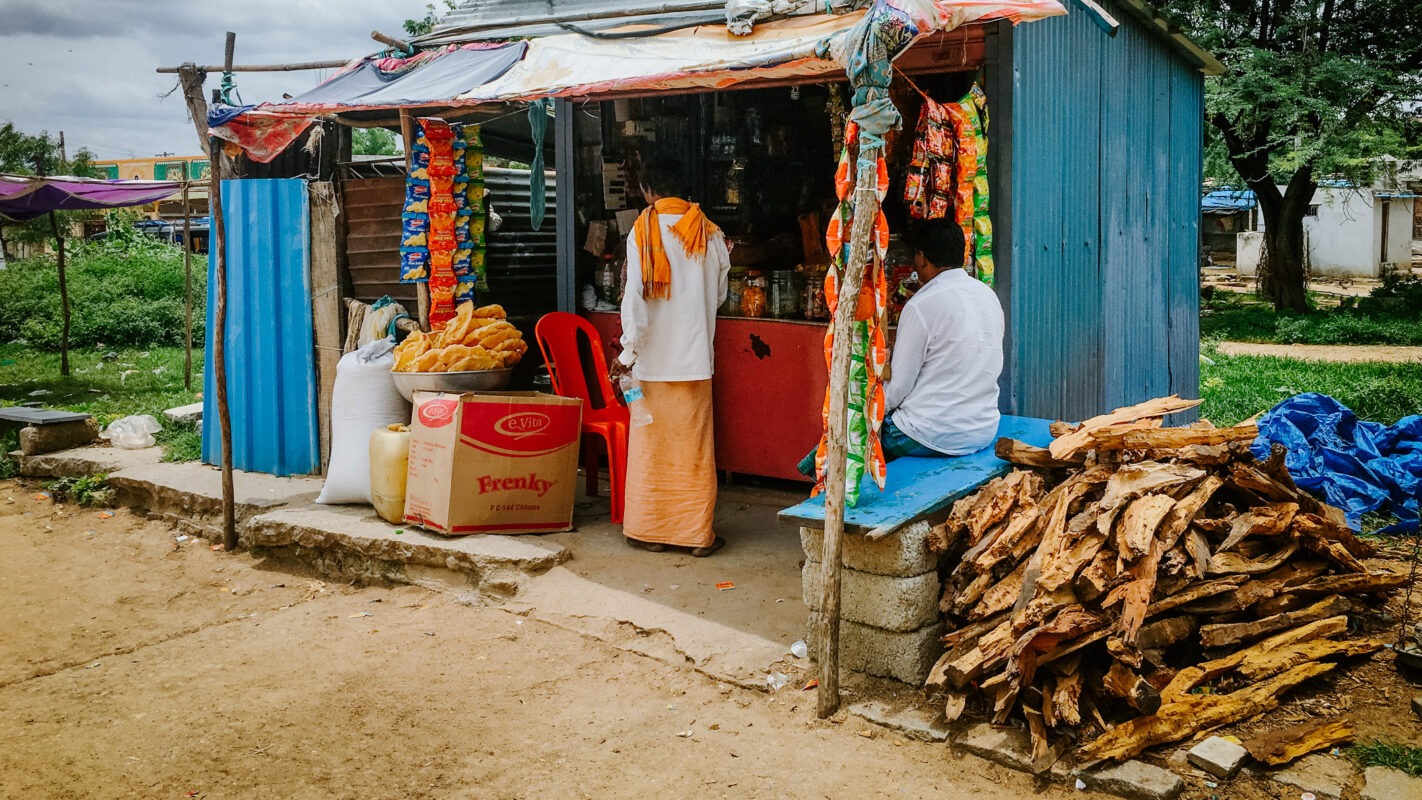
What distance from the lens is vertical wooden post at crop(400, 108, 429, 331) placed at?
279 inches

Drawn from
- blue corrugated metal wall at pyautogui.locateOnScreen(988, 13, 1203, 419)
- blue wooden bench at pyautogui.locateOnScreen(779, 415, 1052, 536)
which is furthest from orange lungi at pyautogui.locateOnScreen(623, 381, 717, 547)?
blue corrugated metal wall at pyautogui.locateOnScreen(988, 13, 1203, 419)

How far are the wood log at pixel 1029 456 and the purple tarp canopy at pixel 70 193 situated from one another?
1056 cm

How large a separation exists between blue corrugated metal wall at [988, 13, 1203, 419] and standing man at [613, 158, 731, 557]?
1.70m

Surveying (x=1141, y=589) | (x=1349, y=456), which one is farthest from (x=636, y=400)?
(x=1349, y=456)

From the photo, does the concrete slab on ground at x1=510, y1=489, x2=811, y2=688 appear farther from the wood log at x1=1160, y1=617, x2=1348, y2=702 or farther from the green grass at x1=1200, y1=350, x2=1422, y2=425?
the green grass at x1=1200, y1=350, x2=1422, y2=425

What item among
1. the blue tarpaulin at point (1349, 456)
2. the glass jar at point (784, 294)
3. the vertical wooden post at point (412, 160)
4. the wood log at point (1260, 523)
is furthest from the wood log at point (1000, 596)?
the vertical wooden post at point (412, 160)

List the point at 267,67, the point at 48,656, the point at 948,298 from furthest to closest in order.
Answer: the point at 267,67 → the point at 48,656 → the point at 948,298

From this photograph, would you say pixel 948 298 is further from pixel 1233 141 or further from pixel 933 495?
pixel 1233 141

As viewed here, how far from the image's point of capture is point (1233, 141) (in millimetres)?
18219

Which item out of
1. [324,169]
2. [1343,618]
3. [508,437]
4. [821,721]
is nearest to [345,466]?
[508,437]

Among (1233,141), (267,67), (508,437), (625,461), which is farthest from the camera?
(1233,141)

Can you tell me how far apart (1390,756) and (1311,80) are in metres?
15.1

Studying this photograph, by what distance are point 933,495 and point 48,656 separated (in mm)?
4447

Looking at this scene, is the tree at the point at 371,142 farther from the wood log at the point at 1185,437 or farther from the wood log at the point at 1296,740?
the wood log at the point at 1296,740
